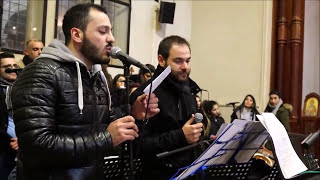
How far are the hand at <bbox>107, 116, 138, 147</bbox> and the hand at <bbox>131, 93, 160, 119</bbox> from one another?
0.29 meters

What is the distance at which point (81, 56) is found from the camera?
182 centimetres

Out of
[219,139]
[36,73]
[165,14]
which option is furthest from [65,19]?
[165,14]

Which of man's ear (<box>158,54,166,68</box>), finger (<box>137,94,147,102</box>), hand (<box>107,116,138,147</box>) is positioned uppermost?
man's ear (<box>158,54,166,68</box>)

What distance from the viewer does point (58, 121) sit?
1.67 m

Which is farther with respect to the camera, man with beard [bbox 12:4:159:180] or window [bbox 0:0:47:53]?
window [bbox 0:0:47:53]

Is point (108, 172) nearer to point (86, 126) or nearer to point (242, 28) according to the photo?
point (86, 126)

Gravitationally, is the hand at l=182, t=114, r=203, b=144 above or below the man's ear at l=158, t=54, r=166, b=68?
below

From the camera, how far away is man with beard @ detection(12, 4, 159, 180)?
5.16 feet

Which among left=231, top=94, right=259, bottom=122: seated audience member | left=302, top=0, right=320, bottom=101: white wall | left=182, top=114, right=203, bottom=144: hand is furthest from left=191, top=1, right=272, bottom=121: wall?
left=182, top=114, right=203, bottom=144: hand

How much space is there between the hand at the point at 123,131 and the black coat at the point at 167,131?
44cm

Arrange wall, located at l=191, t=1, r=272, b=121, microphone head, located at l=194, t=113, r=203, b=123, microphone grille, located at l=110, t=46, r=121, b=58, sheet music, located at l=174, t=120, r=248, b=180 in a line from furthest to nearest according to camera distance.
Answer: wall, located at l=191, t=1, r=272, b=121 → microphone head, located at l=194, t=113, r=203, b=123 → sheet music, located at l=174, t=120, r=248, b=180 → microphone grille, located at l=110, t=46, r=121, b=58

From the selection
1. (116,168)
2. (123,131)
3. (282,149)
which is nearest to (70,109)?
(123,131)

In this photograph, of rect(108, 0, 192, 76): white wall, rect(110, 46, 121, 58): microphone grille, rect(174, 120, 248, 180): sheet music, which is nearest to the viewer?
rect(110, 46, 121, 58): microphone grille

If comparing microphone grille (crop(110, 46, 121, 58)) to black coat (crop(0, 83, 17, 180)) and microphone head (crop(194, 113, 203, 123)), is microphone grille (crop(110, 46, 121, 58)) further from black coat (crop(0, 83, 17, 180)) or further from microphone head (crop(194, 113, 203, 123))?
black coat (crop(0, 83, 17, 180))
